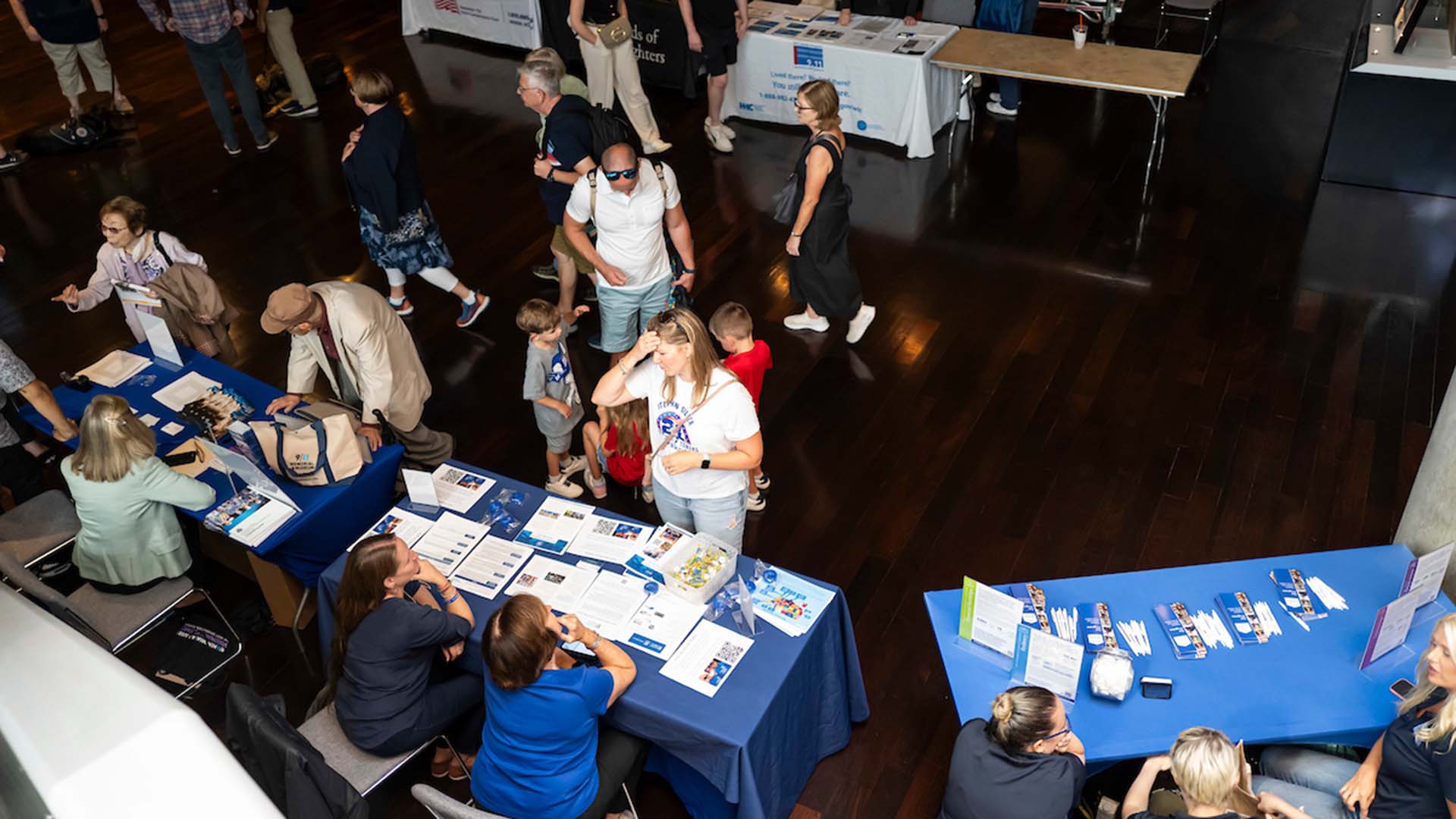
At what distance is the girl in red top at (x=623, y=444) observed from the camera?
4.40 metres

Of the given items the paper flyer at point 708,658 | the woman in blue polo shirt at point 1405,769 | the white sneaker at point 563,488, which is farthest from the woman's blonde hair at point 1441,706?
the white sneaker at point 563,488

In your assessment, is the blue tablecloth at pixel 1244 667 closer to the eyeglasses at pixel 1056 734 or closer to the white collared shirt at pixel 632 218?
the eyeglasses at pixel 1056 734

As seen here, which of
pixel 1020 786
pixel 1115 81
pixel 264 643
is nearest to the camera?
pixel 1020 786

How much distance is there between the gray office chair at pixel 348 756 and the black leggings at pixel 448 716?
3 cm

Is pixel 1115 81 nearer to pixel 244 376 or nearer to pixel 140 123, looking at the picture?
pixel 244 376

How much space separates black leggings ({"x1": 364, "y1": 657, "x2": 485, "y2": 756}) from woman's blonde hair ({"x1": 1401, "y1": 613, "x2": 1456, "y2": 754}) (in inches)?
111

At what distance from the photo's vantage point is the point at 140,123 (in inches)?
354

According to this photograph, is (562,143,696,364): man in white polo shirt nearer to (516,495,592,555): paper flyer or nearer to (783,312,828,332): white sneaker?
(783,312,828,332): white sneaker

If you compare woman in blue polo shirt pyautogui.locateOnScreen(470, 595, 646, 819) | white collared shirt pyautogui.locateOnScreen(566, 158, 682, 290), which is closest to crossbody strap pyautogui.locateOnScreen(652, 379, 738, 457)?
woman in blue polo shirt pyautogui.locateOnScreen(470, 595, 646, 819)

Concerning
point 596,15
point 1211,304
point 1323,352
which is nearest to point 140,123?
point 596,15

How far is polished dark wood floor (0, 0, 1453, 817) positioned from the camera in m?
4.73

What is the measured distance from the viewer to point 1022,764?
294cm

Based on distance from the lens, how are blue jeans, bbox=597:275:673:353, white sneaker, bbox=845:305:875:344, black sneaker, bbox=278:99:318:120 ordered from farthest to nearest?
black sneaker, bbox=278:99:318:120 → white sneaker, bbox=845:305:875:344 → blue jeans, bbox=597:275:673:353

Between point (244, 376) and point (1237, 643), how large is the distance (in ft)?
13.7
